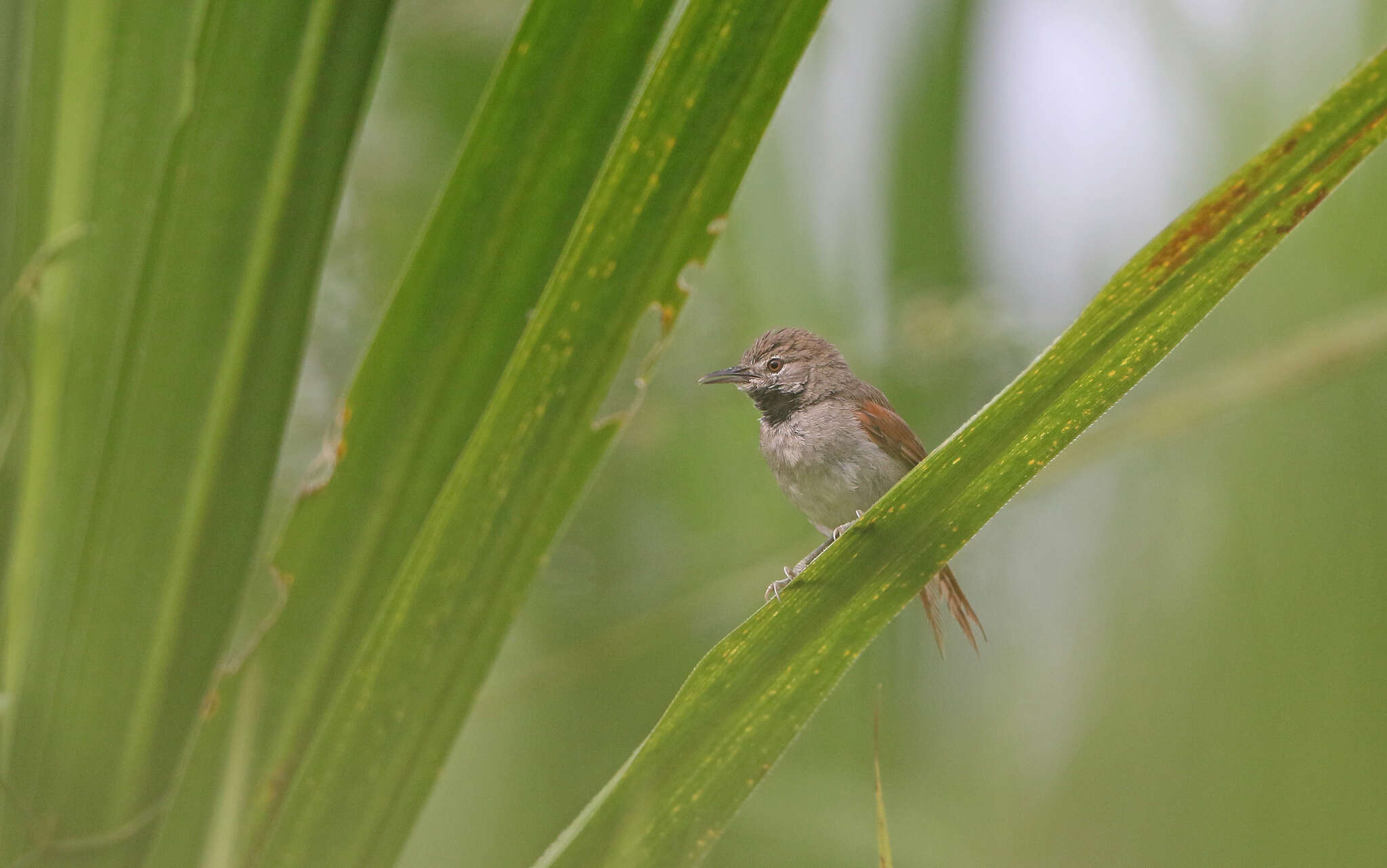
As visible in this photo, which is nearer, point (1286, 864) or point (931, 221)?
point (1286, 864)

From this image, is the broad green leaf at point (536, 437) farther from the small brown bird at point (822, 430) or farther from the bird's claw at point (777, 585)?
the small brown bird at point (822, 430)

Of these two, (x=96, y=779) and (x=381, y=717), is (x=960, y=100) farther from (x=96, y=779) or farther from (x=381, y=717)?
(x=96, y=779)

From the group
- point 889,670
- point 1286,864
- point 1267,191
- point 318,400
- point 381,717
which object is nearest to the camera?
point 1267,191

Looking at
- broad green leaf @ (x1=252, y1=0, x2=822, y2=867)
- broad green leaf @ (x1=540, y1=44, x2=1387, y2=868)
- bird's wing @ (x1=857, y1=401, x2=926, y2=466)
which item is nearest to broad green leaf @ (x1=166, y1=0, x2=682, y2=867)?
broad green leaf @ (x1=252, y1=0, x2=822, y2=867)

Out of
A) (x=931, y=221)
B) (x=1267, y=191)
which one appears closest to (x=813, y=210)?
(x=931, y=221)

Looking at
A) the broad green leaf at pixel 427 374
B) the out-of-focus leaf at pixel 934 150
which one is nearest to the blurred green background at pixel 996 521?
the out-of-focus leaf at pixel 934 150

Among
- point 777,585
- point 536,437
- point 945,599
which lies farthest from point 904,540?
point 945,599

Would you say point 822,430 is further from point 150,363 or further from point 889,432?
point 150,363
